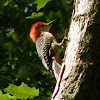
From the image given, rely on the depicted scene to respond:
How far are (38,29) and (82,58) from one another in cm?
324

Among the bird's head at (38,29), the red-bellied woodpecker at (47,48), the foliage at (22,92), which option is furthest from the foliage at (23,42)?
the foliage at (22,92)

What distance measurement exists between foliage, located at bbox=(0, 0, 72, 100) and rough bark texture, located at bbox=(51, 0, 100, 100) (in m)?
2.66

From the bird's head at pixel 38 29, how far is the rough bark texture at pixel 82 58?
9.41ft

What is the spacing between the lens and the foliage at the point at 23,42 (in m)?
5.16

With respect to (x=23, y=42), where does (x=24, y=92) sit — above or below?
below

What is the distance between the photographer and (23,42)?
5.40m

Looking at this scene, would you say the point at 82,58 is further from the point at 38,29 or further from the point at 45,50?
the point at 38,29

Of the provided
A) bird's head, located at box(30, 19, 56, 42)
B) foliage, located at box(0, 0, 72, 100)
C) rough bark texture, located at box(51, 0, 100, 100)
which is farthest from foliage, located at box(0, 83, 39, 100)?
bird's head, located at box(30, 19, 56, 42)

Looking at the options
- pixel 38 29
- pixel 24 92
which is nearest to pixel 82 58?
pixel 24 92

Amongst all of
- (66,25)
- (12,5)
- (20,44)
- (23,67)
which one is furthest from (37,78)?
(12,5)

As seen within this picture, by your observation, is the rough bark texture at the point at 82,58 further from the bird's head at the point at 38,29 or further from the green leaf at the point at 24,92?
the bird's head at the point at 38,29

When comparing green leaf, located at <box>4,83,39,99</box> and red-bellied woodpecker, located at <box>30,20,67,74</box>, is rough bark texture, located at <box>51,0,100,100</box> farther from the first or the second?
red-bellied woodpecker, located at <box>30,20,67,74</box>

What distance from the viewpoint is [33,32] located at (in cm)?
521

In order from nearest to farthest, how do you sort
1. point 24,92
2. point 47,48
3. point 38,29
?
point 24,92 → point 47,48 → point 38,29
